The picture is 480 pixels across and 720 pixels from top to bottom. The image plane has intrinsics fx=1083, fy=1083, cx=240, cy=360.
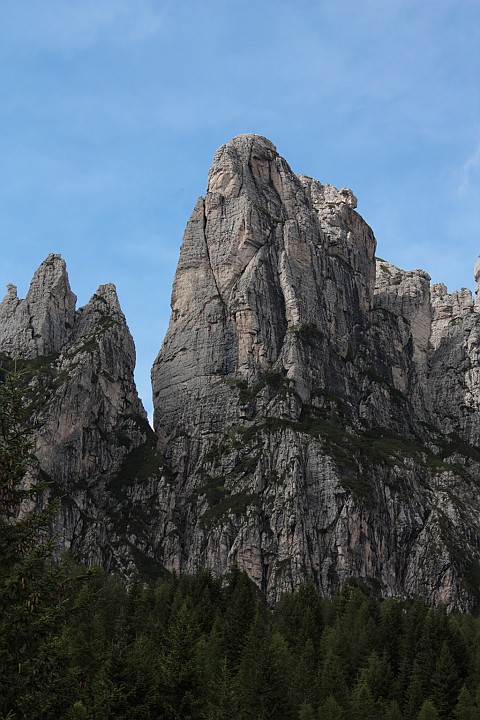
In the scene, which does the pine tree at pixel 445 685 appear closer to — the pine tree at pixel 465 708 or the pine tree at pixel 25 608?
the pine tree at pixel 465 708

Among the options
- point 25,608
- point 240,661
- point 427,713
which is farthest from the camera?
point 240,661

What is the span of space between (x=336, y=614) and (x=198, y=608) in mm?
20344

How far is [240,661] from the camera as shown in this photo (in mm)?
111312

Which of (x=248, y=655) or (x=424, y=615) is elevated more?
(x=424, y=615)

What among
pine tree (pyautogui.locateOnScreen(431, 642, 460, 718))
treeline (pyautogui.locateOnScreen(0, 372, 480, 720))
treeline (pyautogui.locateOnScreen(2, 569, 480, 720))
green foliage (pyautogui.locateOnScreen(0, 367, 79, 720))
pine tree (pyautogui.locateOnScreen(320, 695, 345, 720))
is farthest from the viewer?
pine tree (pyautogui.locateOnScreen(431, 642, 460, 718))

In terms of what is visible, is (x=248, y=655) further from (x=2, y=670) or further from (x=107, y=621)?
(x=2, y=670)

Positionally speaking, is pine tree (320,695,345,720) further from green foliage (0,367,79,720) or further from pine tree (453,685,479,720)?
green foliage (0,367,79,720)

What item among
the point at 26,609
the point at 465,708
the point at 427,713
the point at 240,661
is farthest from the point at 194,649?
→ the point at 240,661

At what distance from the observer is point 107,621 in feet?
395

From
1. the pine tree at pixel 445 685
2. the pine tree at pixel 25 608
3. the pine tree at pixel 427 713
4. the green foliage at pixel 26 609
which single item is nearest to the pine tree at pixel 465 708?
the pine tree at pixel 445 685

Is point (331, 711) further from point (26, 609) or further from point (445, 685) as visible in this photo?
point (26, 609)

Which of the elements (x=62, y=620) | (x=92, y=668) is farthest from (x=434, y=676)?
(x=62, y=620)

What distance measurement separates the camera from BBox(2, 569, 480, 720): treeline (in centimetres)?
4842

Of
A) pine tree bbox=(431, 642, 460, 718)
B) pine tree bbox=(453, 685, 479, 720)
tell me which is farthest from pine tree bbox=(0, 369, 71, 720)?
pine tree bbox=(431, 642, 460, 718)
